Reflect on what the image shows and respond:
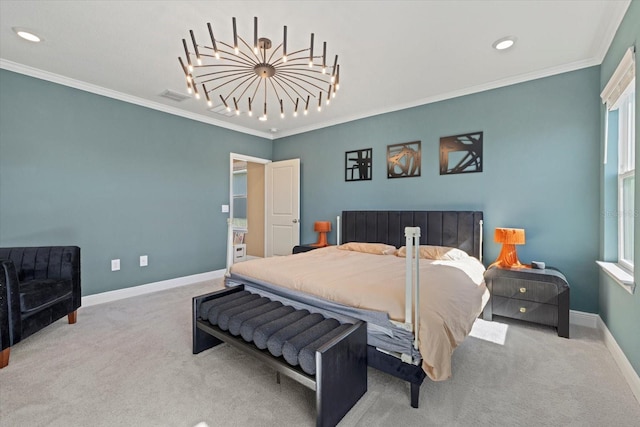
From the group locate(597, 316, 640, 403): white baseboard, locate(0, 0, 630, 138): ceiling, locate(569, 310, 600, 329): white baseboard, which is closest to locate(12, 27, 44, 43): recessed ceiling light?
locate(0, 0, 630, 138): ceiling

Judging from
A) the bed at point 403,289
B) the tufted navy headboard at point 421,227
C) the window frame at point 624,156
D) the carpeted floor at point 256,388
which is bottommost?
the carpeted floor at point 256,388

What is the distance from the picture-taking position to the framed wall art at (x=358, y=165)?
4469 millimetres

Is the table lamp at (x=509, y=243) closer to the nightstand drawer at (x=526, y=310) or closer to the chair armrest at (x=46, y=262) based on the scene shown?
the nightstand drawer at (x=526, y=310)

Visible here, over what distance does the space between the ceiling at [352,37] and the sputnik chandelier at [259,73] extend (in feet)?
0.46

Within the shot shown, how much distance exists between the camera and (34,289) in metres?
2.45

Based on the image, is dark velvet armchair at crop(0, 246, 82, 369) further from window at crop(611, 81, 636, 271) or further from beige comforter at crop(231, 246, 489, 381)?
window at crop(611, 81, 636, 271)

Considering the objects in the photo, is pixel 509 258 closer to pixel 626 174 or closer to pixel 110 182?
pixel 626 174

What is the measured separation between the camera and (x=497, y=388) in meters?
1.89

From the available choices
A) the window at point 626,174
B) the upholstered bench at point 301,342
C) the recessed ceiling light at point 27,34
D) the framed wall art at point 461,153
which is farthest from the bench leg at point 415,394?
the recessed ceiling light at point 27,34

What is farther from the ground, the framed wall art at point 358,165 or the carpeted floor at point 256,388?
the framed wall art at point 358,165

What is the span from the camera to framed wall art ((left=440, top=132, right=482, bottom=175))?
351cm

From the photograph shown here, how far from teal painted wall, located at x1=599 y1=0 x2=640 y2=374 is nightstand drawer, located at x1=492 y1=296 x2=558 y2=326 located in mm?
396

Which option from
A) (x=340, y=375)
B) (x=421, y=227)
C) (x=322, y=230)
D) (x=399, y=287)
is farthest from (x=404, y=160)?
(x=340, y=375)

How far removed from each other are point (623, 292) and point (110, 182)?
5.25m
